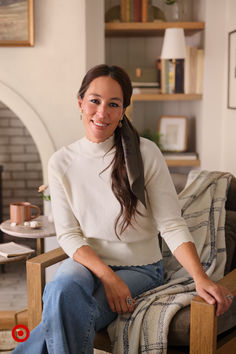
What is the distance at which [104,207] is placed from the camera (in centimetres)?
205

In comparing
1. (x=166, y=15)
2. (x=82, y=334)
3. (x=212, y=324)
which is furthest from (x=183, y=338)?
(x=166, y=15)

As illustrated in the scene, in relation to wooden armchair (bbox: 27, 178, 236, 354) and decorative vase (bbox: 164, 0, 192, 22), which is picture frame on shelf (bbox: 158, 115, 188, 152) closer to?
decorative vase (bbox: 164, 0, 192, 22)

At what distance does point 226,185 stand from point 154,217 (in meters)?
0.59

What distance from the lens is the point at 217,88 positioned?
3.74m

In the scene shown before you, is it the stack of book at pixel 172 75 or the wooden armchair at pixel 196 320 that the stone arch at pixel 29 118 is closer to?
the stack of book at pixel 172 75

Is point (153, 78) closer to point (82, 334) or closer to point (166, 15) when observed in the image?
point (166, 15)

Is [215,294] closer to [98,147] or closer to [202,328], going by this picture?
[202,328]

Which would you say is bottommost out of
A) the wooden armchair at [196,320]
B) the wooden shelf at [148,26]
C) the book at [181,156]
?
the wooden armchair at [196,320]

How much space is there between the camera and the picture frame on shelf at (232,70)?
11.1ft

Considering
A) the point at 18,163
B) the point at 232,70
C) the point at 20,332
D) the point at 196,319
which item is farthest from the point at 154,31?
the point at 196,319

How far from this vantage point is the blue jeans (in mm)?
1782

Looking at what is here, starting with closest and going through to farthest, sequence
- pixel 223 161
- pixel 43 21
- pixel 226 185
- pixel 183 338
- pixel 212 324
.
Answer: pixel 212 324, pixel 183 338, pixel 226 185, pixel 43 21, pixel 223 161

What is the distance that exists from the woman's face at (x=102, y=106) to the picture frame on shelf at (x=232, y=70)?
1521mm

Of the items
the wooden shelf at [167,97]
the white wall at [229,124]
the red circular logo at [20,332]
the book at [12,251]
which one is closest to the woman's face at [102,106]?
the book at [12,251]
